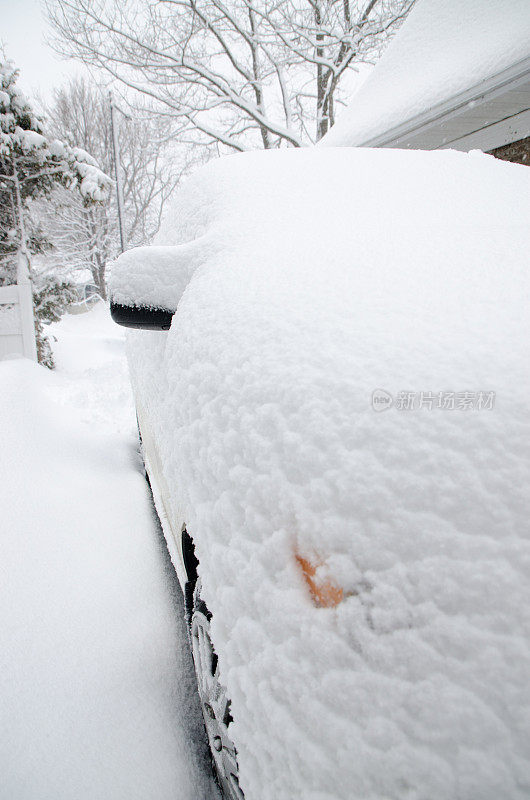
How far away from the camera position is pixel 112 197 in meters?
18.8

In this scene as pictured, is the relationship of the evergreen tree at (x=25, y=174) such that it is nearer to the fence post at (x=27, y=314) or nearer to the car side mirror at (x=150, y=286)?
the fence post at (x=27, y=314)

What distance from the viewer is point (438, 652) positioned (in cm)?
49

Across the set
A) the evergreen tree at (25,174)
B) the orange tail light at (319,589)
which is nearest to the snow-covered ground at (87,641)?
the orange tail light at (319,589)

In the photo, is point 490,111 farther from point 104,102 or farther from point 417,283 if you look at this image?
point 104,102

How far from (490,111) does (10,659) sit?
4969 millimetres

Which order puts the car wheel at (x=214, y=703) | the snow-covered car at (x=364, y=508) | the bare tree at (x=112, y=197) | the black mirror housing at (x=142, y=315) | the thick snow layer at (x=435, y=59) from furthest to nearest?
1. the bare tree at (x=112, y=197)
2. the thick snow layer at (x=435, y=59)
3. the black mirror housing at (x=142, y=315)
4. the car wheel at (x=214, y=703)
5. the snow-covered car at (x=364, y=508)

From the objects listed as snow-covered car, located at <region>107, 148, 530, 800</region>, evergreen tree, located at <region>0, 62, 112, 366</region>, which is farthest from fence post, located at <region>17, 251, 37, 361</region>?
snow-covered car, located at <region>107, 148, 530, 800</region>

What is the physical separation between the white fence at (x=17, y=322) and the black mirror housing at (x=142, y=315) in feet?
17.3

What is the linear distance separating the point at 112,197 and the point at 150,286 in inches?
813

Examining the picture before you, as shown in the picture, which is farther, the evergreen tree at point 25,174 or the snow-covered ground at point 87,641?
the evergreen tree at point 25,174

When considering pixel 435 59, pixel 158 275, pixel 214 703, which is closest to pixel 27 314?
pixel 158 275

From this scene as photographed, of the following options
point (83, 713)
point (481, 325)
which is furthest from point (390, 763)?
point (83, 713)

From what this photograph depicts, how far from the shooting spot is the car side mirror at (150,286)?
1.33 m

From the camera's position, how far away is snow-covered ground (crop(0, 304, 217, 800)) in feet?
3.82
